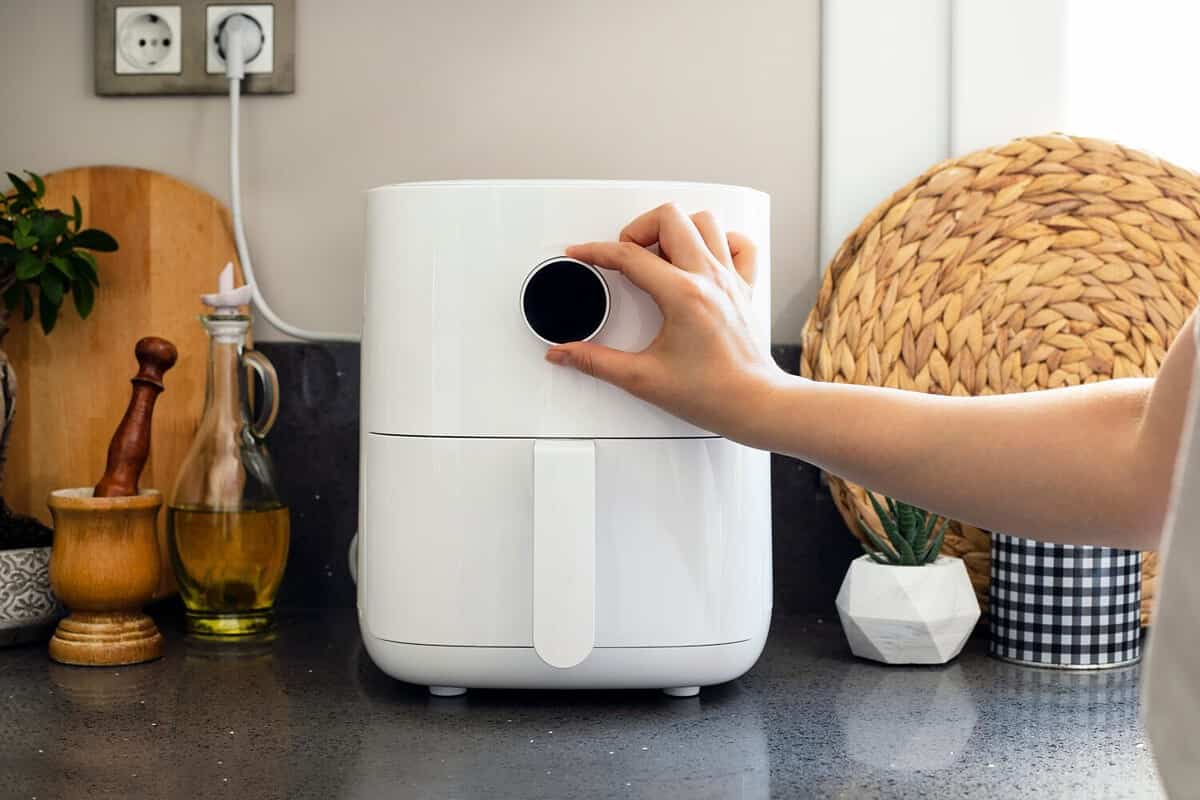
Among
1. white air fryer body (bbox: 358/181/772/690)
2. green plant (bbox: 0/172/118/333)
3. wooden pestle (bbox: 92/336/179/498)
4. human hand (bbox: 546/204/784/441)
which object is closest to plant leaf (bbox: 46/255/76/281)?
green plant (bbox: 0/172/118/333)

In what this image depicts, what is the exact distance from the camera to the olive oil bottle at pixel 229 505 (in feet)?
3.14

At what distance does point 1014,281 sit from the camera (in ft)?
3.35

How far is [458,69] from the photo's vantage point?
1.10m

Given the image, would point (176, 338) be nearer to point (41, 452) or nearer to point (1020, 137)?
point (41, 452)

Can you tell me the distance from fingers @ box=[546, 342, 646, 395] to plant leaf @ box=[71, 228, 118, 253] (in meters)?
0.50

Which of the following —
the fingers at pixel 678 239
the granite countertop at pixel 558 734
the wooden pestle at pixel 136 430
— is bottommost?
the granite countertop at pixel 558 734

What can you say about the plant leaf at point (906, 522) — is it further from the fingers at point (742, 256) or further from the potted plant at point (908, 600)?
the fingers at point (742, 256)

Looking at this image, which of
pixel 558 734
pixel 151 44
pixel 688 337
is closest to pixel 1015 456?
pixel 688 337

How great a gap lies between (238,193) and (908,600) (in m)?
0.68

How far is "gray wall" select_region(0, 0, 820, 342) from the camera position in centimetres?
108

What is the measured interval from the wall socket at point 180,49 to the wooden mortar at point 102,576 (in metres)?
0.41

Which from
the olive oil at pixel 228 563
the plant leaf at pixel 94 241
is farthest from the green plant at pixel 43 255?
the olive oil at pixel 228 563

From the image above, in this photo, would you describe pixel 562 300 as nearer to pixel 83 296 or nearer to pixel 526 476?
pixel 526 476

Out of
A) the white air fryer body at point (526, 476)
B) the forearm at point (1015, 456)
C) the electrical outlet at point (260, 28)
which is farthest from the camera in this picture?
the electrical outlet at point (260, 28)
